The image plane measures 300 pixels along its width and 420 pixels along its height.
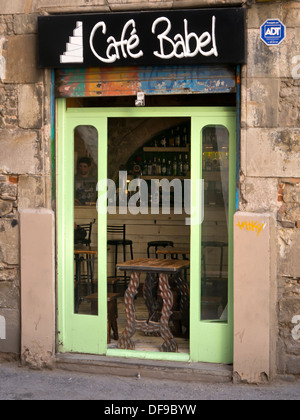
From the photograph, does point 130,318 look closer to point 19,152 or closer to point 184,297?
point 184,297

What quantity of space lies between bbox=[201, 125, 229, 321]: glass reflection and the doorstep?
1.58ft

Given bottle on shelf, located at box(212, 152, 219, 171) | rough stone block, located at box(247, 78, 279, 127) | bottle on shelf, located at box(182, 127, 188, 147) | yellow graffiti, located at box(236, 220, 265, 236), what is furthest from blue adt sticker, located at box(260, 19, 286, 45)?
bottle on shelf, located at box(182, 127, 188, 147)

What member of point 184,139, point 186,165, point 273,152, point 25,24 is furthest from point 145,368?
point 184,139

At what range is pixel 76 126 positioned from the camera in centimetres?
728

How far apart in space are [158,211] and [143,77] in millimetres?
4062

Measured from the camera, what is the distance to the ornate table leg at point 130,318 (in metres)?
7.30

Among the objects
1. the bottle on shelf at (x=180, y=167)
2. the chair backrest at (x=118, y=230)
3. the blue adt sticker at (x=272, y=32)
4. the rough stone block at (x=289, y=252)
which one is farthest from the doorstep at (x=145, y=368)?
the bottle on shelf at (x=180, y=167)

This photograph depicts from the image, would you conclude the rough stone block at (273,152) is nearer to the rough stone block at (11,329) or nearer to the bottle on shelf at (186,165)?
the rough stone block at (11,329)

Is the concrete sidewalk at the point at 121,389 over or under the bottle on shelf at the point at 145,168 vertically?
under

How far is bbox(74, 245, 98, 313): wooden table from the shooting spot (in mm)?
7348

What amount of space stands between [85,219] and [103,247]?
1.14 ft

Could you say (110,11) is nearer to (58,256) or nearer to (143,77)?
(143,77)

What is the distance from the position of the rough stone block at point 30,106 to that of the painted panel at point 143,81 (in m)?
0.20

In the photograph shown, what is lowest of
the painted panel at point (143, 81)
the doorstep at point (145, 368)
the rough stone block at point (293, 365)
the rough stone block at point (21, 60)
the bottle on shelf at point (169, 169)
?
the doorstep at point (145, 368)
